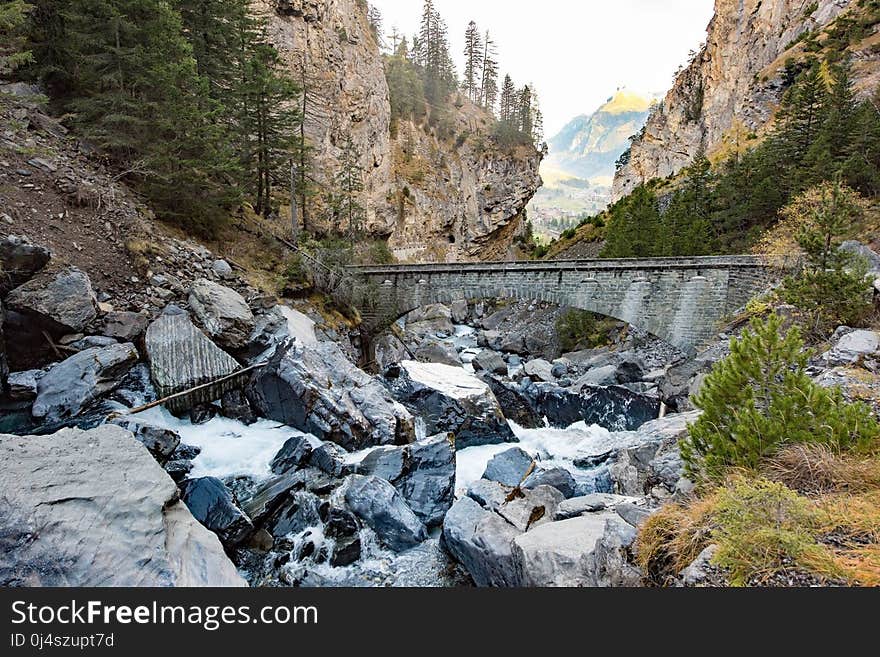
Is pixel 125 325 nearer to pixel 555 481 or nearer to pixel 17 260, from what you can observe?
pixel 17 260

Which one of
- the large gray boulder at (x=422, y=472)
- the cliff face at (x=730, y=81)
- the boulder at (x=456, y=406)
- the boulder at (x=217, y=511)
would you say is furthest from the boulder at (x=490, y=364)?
the cliff face at (x=730, y=81)

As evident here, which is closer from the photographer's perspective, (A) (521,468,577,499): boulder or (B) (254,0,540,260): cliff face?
(A) (521,468,577,499): boulder

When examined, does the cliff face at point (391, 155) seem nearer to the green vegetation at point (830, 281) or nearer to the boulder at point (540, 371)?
the boulder at point (540, 371)

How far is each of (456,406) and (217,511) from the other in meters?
7.86

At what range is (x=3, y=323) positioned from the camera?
10.9m

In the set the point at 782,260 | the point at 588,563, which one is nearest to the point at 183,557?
the point at 588,563

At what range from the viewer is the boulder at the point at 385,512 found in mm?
8602

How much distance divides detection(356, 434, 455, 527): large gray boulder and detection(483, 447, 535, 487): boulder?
1.03 metres

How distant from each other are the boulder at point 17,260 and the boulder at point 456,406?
10.8m

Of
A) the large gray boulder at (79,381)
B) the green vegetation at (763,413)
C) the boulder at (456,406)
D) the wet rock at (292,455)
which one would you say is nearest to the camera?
the green vegetation at (763,413)

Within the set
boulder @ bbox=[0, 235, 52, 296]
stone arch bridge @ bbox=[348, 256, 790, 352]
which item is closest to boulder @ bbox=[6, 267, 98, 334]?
boulder @ bbox=[0, 235, 52, 296]

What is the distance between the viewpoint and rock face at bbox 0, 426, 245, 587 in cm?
481

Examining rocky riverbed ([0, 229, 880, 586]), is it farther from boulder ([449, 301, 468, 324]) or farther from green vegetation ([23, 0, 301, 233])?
boulder ([449, 301, 468, 324])

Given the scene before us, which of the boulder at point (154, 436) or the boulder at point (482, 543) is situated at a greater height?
the boulder at point (154, 436)
